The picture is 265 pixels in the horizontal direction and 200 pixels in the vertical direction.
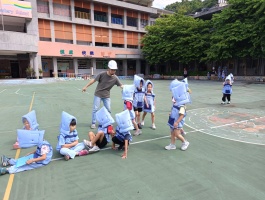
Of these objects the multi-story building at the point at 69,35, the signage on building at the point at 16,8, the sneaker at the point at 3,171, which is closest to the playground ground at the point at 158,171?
the sneaker at the point at 3,171

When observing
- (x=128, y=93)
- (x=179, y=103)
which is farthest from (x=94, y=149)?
(x=179, y=103)

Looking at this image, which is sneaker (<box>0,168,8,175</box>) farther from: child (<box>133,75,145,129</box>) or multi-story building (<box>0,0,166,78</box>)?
multi-story building (<box>0,0,166,78</box>)

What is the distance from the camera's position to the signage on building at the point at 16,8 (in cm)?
2742

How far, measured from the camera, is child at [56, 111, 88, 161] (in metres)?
4.57

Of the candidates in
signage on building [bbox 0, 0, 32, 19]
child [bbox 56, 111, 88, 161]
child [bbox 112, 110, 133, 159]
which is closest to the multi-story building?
signage on building [bbox 0, 0, 32, 19]

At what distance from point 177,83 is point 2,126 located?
20.3 ft

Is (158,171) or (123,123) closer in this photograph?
(158,171)

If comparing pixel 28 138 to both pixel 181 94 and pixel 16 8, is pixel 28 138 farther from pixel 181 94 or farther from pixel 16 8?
pixel 16 8

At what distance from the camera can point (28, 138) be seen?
407 centimetres

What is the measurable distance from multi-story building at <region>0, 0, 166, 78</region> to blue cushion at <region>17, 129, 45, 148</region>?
2809cm

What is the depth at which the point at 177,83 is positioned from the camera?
471 cm

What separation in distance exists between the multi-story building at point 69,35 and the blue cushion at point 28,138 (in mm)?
28090

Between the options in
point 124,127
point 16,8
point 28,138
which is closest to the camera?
point 28,138

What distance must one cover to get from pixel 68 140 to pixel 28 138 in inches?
35.0
